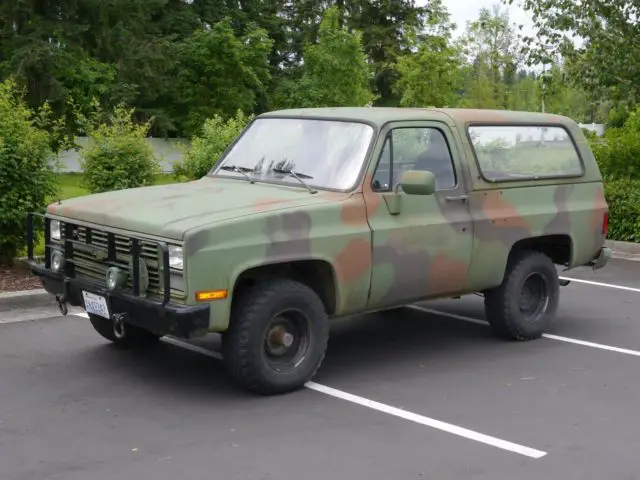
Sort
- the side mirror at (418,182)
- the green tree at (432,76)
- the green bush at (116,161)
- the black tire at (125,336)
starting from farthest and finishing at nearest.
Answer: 1. the green tree at (432,76)
2. the green bush at (116,161)
3. the black tire at (125,336)
4. the side mirror at (418,182)

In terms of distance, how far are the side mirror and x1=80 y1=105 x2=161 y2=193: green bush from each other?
5509 mm

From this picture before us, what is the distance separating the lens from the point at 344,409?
6035 mm

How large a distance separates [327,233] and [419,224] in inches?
36.4

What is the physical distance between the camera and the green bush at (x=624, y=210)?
13.4 metres

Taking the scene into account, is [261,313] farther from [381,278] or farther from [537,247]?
[537,247]

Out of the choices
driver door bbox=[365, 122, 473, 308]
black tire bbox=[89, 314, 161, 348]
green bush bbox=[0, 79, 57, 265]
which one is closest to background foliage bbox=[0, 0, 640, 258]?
green bush bbox=[0, 79, 57, 265]

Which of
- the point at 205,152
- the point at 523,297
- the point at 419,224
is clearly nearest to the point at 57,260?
the point at 419,224

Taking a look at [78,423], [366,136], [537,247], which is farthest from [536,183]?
[78,423]

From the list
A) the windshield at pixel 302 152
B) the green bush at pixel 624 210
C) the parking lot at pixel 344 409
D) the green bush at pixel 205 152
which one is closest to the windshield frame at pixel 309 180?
the windshield at pixel 302 152

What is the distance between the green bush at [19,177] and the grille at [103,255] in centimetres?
329

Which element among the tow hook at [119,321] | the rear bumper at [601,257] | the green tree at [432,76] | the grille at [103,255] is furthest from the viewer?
the green tree at [432,76]

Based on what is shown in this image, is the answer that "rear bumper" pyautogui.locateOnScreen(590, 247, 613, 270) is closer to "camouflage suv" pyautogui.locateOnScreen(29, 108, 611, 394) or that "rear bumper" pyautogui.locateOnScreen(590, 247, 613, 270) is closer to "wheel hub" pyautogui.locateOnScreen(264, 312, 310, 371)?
"camouflage suv" pyautogui.locateOnScreen(29, 108, 611, 394)

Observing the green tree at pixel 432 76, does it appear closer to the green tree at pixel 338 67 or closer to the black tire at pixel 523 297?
the green tree at pixel 338 67

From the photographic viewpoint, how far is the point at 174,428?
5609 mm
